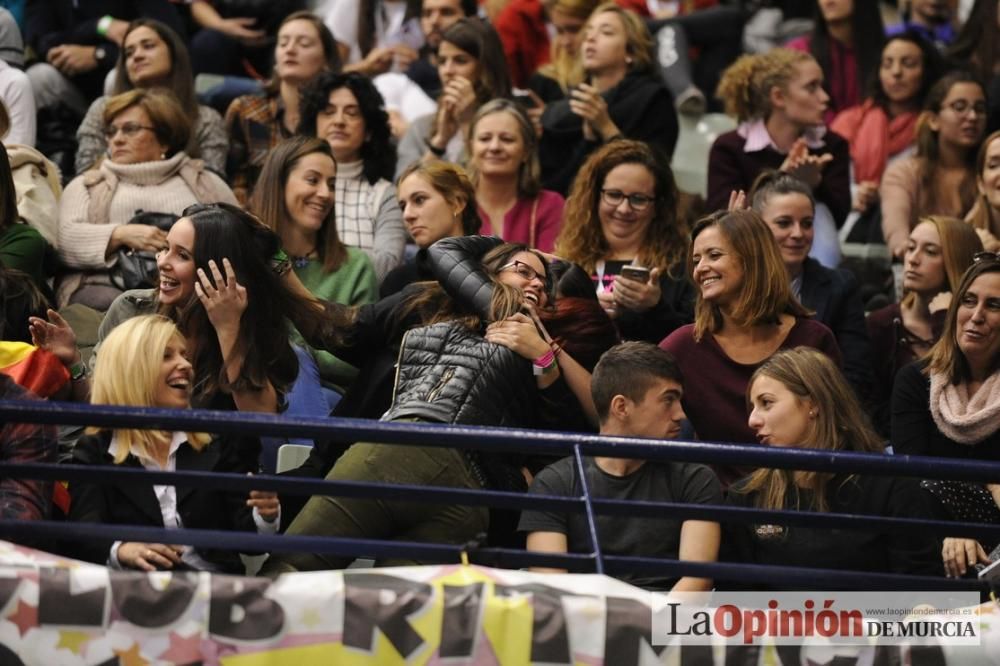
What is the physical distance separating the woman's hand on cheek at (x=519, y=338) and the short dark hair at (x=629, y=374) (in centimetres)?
23

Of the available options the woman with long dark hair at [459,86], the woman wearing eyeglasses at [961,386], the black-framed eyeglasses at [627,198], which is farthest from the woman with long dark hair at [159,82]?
the woman wearing eyeglasses at [961,386]

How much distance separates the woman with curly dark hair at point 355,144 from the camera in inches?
338

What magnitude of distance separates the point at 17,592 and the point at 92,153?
4.46 metres

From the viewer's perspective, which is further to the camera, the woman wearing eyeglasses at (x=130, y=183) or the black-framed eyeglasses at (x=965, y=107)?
the black-framed eyeglasses at (x=965, y=107)

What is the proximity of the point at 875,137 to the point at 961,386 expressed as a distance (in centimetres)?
339

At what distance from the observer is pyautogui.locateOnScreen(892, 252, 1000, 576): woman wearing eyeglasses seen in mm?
6605

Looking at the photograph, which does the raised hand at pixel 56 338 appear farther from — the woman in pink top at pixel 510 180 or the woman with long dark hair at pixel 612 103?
the woman with long dark hair at pixel 612 103

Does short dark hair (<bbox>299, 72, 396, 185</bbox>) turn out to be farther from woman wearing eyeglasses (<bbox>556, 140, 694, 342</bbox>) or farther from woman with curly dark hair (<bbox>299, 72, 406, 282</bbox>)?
woman wearing eyeglasses (<bbox>556, 140, 694, 342</bbox>)

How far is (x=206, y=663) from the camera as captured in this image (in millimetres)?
4727

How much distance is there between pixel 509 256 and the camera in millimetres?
6785

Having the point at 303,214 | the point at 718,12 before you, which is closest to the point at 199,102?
the point at 303,214

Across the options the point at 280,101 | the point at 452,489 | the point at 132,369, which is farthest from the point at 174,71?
the point at 452,489

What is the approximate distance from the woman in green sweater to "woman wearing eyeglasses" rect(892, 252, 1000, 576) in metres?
2.24

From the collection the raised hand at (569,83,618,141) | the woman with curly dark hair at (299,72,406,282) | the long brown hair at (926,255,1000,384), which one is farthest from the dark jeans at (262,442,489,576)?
the raised hand at (569,83,618,141)
